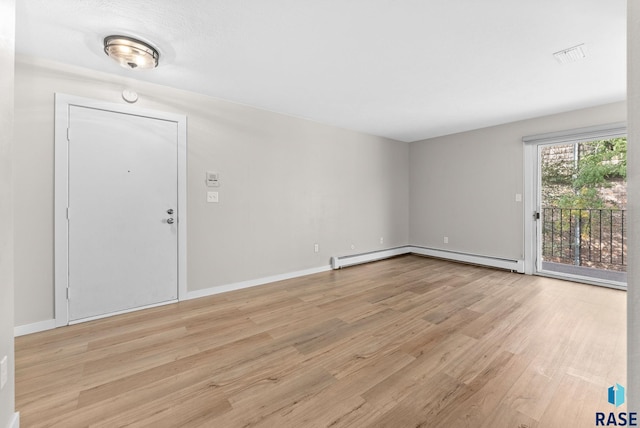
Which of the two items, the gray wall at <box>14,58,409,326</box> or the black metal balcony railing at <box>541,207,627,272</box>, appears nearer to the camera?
the gray wall at <box>14,58,409,326</box>

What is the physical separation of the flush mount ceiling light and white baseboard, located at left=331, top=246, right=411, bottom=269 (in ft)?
11.6

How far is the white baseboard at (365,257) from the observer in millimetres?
4504

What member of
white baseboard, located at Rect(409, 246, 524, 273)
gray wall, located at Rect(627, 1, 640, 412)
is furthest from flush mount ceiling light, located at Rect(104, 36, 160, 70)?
white baseboard, located at Rect(409, 246, 524, 273)

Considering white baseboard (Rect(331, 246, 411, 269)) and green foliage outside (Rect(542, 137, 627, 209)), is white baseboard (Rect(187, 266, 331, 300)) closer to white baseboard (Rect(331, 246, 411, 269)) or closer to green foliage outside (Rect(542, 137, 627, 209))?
white baseboard (Rect(331, 246, 411, 269))

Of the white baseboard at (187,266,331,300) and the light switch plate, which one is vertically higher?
the light switch plate

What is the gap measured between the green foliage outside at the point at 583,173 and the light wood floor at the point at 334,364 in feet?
6.36

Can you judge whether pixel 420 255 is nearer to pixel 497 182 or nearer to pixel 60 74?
pixel 497 182

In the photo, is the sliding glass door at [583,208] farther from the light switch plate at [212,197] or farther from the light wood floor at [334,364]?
the light switch plate at [212,197]

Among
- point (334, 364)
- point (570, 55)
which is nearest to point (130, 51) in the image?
point (334, 364)

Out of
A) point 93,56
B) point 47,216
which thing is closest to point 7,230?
point 47,216

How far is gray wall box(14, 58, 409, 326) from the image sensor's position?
230 centimetres

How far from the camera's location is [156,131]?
9.45 ft

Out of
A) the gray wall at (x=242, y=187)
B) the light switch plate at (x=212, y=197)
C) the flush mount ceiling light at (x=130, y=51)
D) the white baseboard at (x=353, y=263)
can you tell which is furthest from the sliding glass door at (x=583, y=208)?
the flush mount ceiling light at (x=130, y=51)

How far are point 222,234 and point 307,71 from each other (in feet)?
7.22
